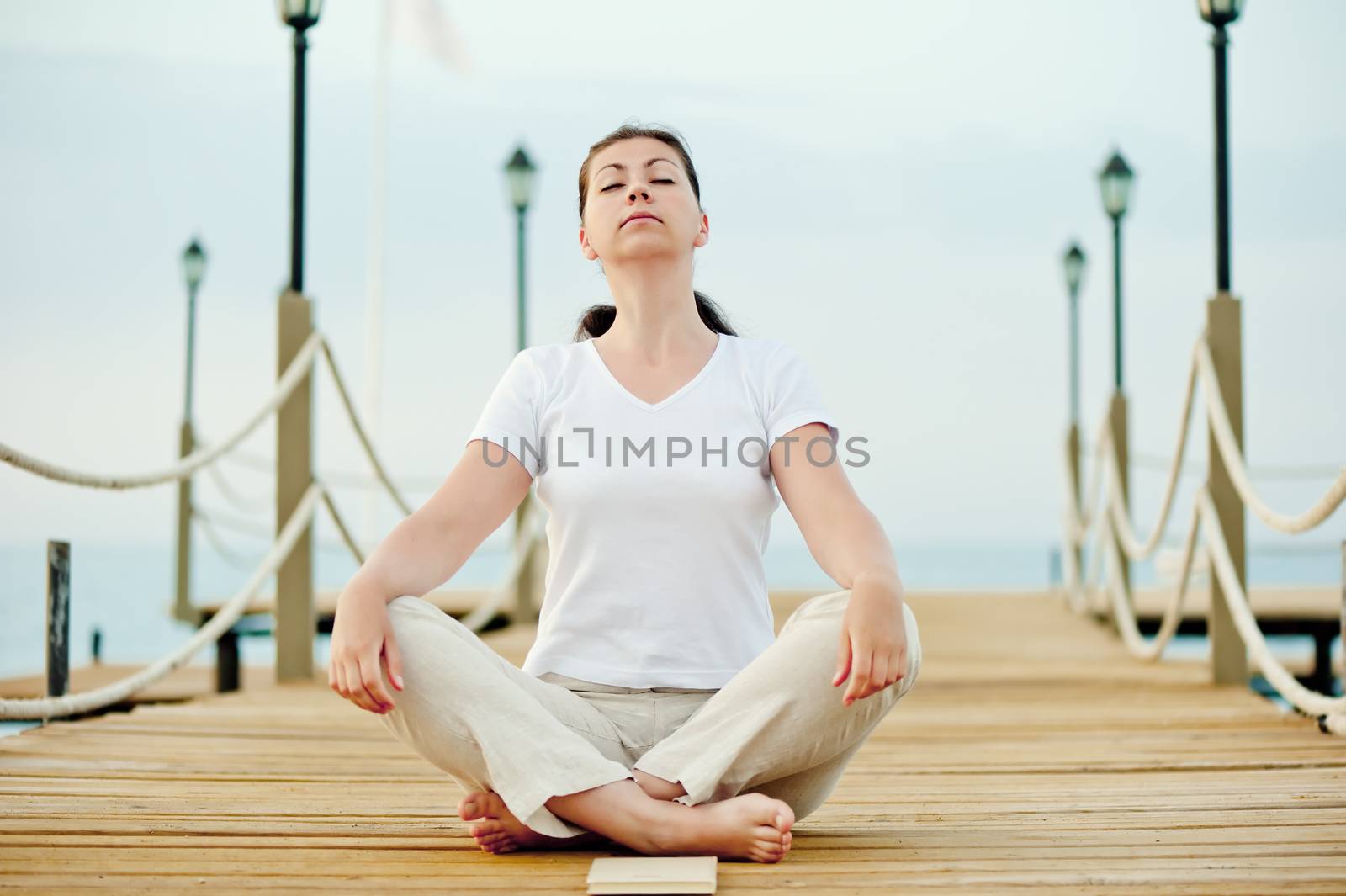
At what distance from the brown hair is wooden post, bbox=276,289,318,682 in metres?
3.28

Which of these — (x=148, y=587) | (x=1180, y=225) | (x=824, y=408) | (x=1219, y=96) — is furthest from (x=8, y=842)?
(x=148, y=587)

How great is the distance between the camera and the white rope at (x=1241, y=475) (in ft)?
12.0

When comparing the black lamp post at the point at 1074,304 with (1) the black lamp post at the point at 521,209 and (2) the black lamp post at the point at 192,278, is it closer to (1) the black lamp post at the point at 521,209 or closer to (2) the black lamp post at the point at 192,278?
(1) the black lamp post at the point at 521,209

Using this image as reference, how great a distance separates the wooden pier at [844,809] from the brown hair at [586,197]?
1061 millimetres

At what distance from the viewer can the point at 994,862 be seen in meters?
2.19

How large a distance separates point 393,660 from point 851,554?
2.58 feet

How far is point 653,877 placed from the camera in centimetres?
197

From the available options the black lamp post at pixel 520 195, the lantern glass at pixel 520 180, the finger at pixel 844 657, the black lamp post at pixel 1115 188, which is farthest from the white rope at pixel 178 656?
the black lamp post at pixel 1115 188

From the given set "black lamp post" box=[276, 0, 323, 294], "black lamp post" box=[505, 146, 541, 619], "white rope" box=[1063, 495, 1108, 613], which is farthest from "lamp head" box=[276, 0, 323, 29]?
"white rope" box=[1063, 495, 1108, 613]

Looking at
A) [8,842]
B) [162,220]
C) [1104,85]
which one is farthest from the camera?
[162,220]

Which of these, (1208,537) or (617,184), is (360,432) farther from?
(617,184)

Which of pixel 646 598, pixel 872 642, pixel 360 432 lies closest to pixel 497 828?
pixel 646 598

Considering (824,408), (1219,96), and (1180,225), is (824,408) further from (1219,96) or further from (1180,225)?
(1180,225)

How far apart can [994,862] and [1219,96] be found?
4.65 meters
